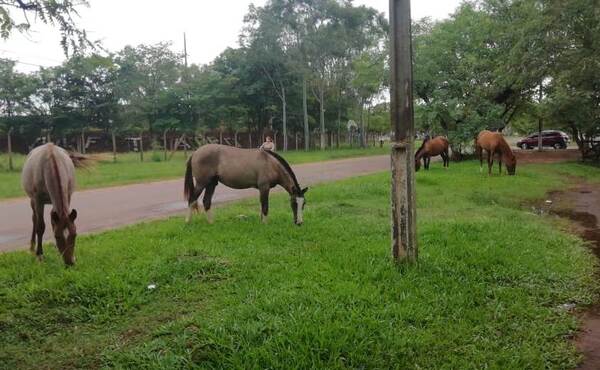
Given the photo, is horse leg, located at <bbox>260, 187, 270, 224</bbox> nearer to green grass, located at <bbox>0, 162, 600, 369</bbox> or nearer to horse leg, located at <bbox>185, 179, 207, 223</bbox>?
green grass, located at <bbox>0, 162, 600, 369</bbox>

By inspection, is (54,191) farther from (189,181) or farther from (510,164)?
(510,164)

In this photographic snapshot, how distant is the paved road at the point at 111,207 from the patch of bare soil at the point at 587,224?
7.71 m

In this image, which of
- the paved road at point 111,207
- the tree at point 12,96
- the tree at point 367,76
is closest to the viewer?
the paved road at point 111,207

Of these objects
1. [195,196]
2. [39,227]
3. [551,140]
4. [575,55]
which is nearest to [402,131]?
[195,196]

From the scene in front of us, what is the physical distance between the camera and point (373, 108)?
59250 mm

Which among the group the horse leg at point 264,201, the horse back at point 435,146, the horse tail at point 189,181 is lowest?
the horse leg at point 264,201

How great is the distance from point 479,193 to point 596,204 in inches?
114

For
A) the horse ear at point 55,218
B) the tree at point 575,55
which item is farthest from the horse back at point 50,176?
the tree at point 575,55

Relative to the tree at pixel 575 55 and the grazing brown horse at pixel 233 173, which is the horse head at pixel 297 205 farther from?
the tree at pixel 575 55

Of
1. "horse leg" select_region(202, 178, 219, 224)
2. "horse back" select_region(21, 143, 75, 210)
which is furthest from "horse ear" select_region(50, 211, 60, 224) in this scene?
"horse leg" select_region(202, 178, 219, 224)

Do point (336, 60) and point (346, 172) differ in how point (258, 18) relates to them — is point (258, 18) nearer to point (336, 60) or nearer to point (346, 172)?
point (336, 60)

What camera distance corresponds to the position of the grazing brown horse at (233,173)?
8.62 metres

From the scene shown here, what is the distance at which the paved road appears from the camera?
918cm

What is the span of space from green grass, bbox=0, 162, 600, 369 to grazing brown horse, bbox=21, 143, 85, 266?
1.13 feet
